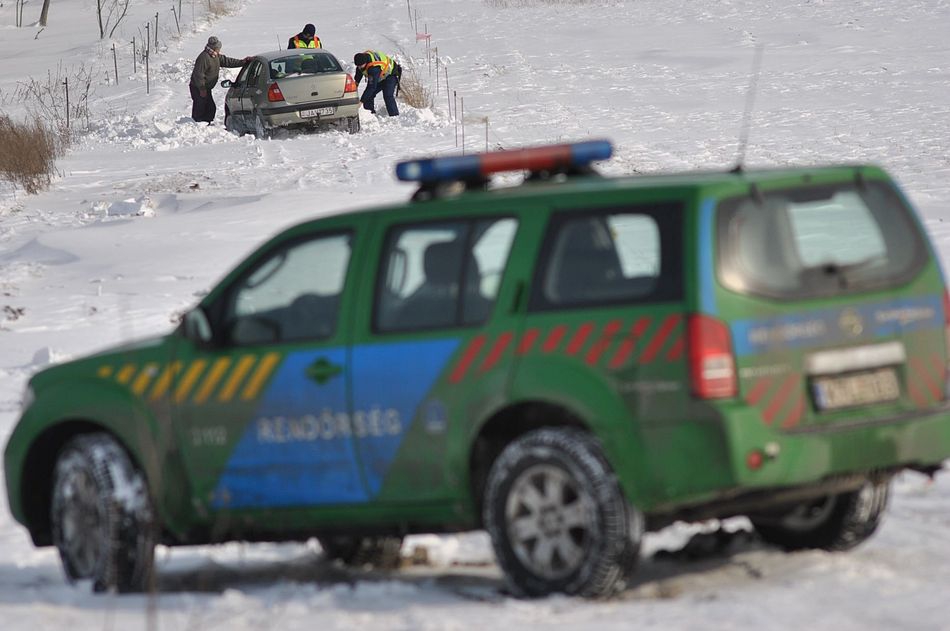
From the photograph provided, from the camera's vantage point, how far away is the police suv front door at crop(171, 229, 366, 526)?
6.58 metres

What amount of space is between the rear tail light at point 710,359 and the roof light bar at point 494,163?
1.30 m

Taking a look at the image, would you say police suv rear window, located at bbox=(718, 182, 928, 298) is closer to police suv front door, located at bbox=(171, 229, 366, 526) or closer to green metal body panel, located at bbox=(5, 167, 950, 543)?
green metal body panel, located at bbox=(5, 167, 950, 543)

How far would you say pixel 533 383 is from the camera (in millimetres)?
6027

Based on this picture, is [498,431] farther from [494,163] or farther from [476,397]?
[494,163]

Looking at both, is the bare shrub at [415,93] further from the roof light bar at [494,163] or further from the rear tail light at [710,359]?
the rear tail light at [710,359]

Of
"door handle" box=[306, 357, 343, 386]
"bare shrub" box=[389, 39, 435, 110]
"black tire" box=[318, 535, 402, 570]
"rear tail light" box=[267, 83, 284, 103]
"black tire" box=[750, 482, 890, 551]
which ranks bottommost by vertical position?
"bare shrub" box=[389, 39, 435, 110]

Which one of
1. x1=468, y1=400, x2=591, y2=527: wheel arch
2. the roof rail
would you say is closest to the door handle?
x1=468, y1=400, x2=591, y2=527: wheel arch

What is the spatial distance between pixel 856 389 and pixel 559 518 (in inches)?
44.4

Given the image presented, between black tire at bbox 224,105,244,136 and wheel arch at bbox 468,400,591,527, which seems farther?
black tire at bbox 224,105,244,136

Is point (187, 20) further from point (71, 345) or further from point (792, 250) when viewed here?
point (792, 250)

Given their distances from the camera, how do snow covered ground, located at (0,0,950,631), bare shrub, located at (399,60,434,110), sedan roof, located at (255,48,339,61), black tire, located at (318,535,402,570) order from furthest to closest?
1. bare shrub, located at (399,60,434,110)
2. sedan roof, located at (255,48,339,61)
3. black tire, located at (318,535,402,570)
4. snow covered ground, located at (0,0,950,631)

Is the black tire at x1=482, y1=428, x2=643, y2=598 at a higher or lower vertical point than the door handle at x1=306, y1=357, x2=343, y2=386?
lower

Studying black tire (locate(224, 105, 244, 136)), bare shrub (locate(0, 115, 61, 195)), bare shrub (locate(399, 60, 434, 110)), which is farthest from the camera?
bare shrub (locate(399, 60, 434, 110))

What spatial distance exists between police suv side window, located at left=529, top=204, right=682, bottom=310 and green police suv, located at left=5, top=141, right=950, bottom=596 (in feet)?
0.03
